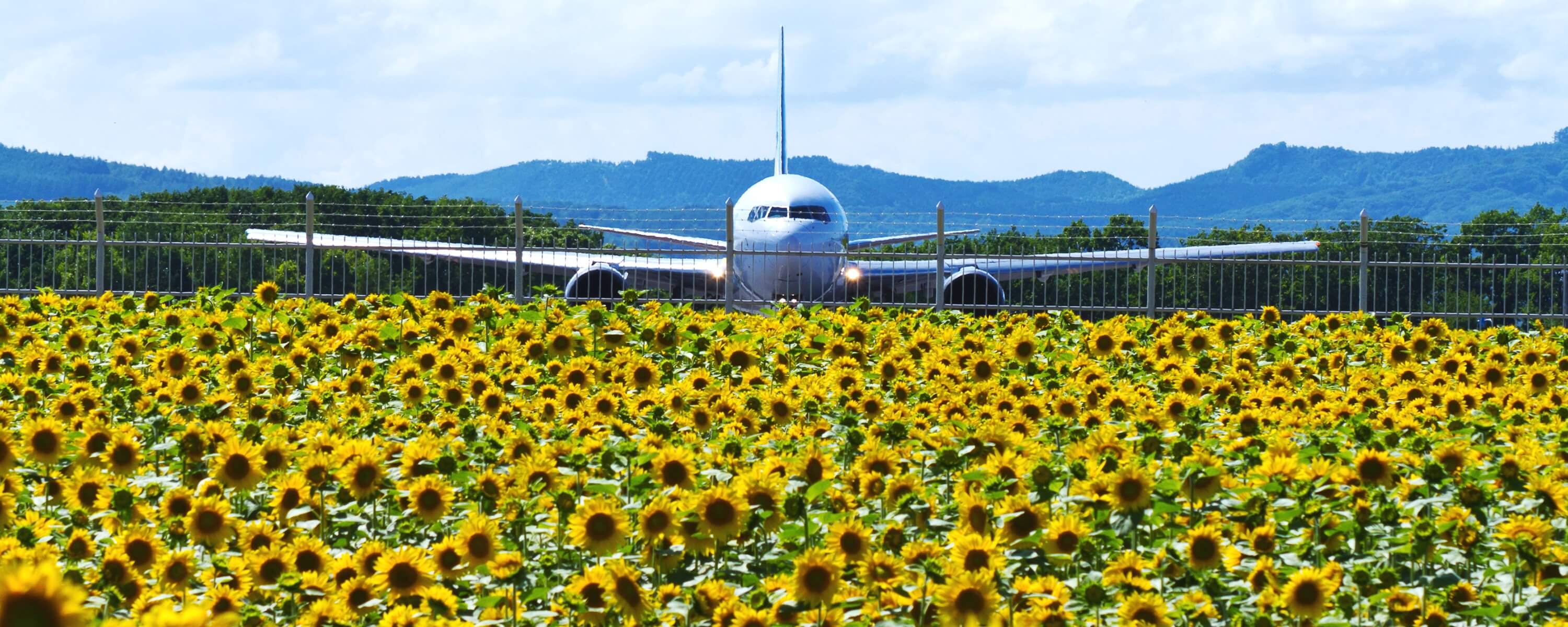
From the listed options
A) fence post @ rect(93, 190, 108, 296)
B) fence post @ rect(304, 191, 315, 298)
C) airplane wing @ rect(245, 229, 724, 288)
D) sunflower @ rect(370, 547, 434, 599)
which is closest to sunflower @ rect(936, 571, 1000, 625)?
sunflower @ rect(370, 547, 434, 599)

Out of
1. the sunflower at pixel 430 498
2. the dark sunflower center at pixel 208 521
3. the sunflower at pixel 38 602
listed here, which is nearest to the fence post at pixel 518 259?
the sunflower at pixel 430 498

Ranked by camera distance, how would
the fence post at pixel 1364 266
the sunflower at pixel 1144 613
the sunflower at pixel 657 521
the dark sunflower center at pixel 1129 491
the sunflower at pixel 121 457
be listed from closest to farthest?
1. the sunflower at pixel 1144 613
2. the sunflower at pixel 657 521
3. the dark sunflower center at pixel 1129 491
4. the sunflower at pixel 121 457
5. the fence post at pixel 1364 266

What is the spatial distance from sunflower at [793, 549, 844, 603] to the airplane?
42.8 ft

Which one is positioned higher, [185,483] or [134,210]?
[134,210]

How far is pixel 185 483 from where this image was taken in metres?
4.78

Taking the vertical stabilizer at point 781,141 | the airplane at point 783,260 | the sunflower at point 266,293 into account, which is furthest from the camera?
the vertical stabilizer at point 781,141

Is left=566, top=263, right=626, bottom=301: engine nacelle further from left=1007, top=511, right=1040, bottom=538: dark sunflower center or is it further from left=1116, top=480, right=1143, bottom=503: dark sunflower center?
left=1007, top=511, right=1040, bottom=538: dark sunflower center

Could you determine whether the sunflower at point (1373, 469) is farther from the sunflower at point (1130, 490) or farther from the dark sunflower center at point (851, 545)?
the dark sunflower center at point (851, 545)

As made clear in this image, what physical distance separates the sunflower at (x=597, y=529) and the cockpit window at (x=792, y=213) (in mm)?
22998

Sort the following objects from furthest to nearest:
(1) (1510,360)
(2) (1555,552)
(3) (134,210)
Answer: (3) (134,210) < (1) (1510,360) < (2) (1555,552)

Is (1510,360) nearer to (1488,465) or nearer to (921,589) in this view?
(1488,465)

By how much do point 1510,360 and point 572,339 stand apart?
13.7ft

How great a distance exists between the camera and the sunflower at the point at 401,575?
3.75m

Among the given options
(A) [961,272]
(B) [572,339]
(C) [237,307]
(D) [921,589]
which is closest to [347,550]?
(D) [921,589]
